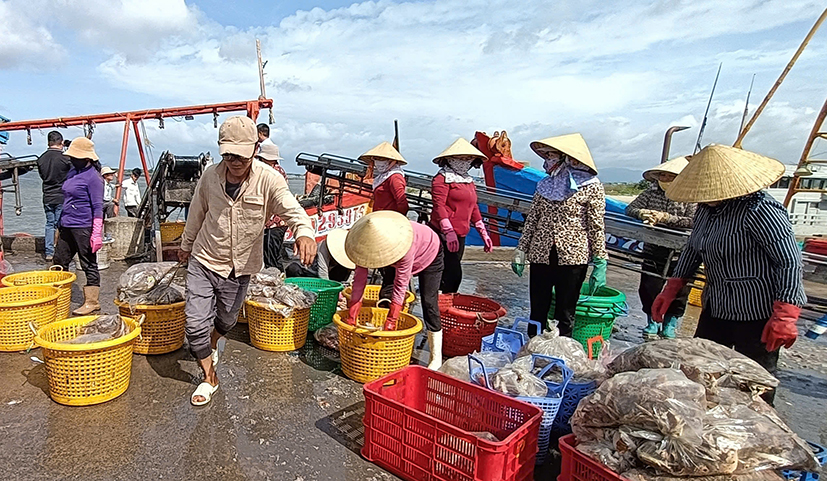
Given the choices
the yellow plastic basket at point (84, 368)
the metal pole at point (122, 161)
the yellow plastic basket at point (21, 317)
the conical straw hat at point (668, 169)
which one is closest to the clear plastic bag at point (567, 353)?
the conical straw hat at point (668, 169)

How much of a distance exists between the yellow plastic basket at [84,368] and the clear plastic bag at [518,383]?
99.3 inches

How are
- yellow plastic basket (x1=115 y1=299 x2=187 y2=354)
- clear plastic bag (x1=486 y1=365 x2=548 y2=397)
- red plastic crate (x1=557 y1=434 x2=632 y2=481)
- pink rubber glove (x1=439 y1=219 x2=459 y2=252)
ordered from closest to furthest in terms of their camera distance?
red plastic crate (x1=557 y1=434 x2=632 y2=481), clear plastic bag (x1=486 y1=365 x2=548 y2=397), yellow plastic basket (x1=115 y1=299 x2=187 y2=354), pink rubber glove (x1=439 y1=219 x2=459 y2=252)

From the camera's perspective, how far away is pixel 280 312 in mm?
4402

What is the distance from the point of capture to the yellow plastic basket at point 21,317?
4.05m

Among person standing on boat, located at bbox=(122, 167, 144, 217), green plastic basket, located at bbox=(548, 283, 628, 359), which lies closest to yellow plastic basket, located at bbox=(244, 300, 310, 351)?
green plastic basket, located at bbox=(548, 283, 628, 359)

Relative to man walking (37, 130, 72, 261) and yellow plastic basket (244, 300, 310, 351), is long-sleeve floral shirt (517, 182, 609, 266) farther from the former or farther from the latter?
man walking (37, 130, 72, 261)

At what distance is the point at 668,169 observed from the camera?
16.3 feet

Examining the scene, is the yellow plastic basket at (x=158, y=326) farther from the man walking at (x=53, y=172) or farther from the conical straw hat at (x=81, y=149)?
the man walking at (x=53, y=172)

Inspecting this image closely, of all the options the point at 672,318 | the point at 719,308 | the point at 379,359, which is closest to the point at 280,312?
the point at 379,359

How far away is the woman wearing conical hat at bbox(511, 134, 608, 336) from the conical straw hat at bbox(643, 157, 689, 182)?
126 centimetres

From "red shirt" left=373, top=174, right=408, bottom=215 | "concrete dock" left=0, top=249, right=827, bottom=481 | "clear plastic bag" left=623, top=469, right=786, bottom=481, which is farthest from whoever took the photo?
"red shirt" left=373, top=174, right=408, bottom=215

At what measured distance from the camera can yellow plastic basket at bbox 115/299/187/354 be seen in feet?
13.6

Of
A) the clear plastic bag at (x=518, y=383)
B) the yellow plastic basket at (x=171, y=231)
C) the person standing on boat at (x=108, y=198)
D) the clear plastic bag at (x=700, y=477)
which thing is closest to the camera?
the clear plastic bag at (x=700, y=477)

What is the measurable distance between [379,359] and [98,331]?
83.2 inches
